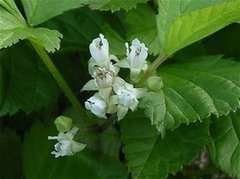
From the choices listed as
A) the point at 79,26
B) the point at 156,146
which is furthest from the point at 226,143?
the point at 79,26

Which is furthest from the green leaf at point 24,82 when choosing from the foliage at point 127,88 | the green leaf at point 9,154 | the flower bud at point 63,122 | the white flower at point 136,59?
the white flower at point 136,59

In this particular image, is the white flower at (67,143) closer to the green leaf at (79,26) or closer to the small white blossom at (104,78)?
the small white blossom at (104,78)

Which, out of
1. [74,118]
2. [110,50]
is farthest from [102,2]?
→ [74,118]

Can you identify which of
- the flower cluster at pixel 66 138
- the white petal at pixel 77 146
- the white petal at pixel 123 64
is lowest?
the white petal at pixel 77 146

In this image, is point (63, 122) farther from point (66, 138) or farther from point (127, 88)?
point (127, 88)

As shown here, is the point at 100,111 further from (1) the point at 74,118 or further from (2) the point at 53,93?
(2) the point at 53,93

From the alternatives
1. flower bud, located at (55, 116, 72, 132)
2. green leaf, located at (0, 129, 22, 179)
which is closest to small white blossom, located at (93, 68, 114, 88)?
flower bud, located at (55, 116, 72, 132)
